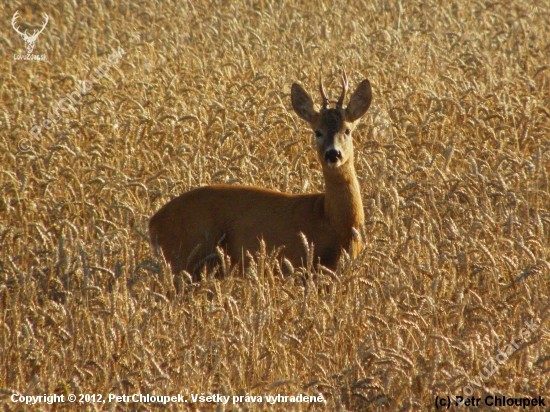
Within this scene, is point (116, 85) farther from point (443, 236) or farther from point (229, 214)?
point (443, 236)

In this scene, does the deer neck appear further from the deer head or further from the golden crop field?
the golden crop field

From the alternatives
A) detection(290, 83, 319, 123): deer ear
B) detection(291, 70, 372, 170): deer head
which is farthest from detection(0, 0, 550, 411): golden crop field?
detection(290, 83, 319, 123): deer ear

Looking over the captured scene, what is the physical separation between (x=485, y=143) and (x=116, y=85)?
5075mm

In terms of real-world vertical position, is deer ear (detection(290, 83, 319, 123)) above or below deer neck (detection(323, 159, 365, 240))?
above

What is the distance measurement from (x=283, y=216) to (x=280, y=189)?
1747 millimetres

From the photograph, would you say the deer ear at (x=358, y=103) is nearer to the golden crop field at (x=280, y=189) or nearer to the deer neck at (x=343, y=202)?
the deer neck at (x=343, y=202)

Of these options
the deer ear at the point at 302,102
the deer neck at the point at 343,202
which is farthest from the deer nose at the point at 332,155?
the deer ear at the point at 302,102

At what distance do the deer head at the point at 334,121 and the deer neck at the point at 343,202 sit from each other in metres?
A: 0.08

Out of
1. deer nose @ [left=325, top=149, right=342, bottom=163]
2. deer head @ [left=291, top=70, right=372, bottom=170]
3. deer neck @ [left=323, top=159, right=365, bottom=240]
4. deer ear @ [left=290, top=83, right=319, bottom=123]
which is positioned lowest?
deer neck @ [left=323, top=159, right=365, bottom=240]

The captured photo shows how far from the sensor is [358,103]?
743cm

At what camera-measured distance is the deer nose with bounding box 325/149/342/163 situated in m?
6.82

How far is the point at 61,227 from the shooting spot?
8.27m

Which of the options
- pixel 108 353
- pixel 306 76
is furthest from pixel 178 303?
pixel 306 76

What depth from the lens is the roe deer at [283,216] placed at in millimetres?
6906
